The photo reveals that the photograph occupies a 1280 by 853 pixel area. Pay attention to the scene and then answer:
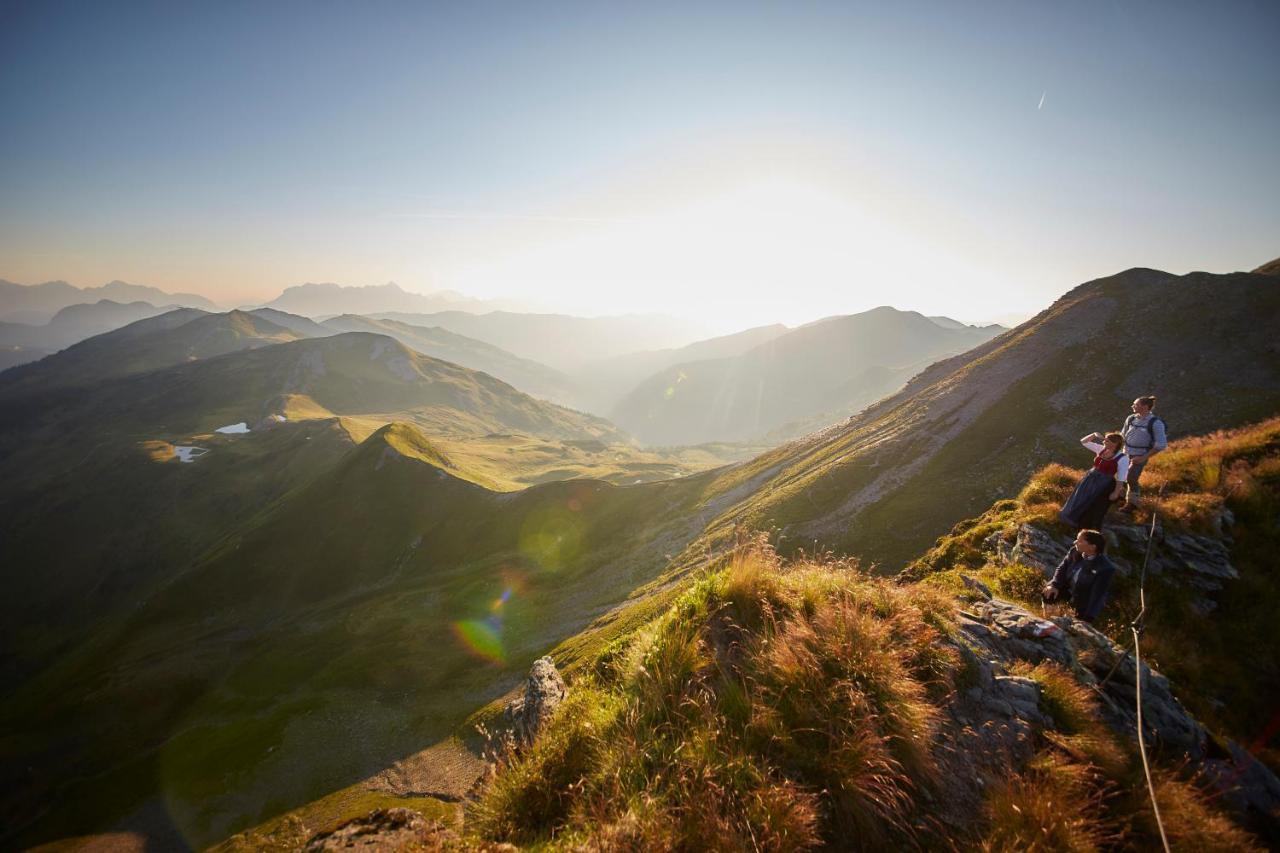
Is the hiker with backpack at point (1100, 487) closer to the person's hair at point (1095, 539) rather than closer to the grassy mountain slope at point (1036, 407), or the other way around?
the person's hair at point (1095, 539)

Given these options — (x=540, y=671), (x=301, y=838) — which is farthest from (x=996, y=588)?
(x=301, y=838)

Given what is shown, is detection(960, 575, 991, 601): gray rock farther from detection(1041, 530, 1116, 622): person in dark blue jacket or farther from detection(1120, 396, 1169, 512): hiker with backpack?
detection(1120, 396, 1169, 512): hiker with backpack

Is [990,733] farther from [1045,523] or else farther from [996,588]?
[1045,523]

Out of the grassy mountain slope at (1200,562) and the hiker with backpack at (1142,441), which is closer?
the grassy mountain slope at (1200,562)

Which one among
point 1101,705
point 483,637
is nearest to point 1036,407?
point 1101,705

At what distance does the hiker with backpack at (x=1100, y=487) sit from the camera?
12797 mm

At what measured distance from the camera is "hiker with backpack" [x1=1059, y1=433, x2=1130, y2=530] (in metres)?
12.8

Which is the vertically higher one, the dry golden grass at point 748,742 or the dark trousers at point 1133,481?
the dark trousers at point 1133,481

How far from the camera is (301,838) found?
86.7ft

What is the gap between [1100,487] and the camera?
13.1m

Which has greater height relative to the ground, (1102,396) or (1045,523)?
(1102,396)

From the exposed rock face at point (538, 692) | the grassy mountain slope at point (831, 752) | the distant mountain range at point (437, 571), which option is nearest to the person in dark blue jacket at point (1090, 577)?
the grassy mountain slope at point (831, 752)

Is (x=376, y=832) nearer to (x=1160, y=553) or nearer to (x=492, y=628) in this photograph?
(x=1160, y=553)

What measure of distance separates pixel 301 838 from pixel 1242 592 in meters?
42.2
